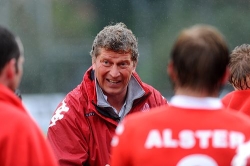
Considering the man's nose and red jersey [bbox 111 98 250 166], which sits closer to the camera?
red jersey [bbox 111 98 250 166]

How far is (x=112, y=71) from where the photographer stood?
5125 millimetres

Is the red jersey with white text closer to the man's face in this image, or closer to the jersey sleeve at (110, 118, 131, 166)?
the jersey sleeve at (110, 118, 131, 166)

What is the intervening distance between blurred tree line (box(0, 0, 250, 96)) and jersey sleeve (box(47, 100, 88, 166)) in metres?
8.35

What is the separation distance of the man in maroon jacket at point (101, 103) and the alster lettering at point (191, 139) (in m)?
1.90

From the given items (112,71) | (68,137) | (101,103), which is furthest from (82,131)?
(112,71)

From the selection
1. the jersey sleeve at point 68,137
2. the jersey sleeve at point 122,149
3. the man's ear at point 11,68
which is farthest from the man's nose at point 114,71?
the jersey sleeve at point 122,149

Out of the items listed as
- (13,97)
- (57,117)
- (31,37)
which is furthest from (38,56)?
(13,97)

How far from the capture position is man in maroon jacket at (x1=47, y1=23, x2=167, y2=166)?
16.1ft

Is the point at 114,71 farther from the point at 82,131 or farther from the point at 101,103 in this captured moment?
the point at 82,131

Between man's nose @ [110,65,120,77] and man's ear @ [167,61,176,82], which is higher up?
man's nose @ [110,65,120,77]

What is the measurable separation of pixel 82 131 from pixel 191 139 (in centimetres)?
204

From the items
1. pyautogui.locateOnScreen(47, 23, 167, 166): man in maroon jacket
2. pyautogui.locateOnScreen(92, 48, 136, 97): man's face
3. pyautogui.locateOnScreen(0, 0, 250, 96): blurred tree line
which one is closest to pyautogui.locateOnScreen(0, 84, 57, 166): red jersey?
pyautogui.locateOnScreen(47, 23, 167, 166): man in maroon jacket

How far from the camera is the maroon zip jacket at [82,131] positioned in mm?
4891

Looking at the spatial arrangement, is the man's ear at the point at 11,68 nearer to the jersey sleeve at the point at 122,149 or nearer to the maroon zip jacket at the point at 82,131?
the jersey sleeve at the point at 122,149
